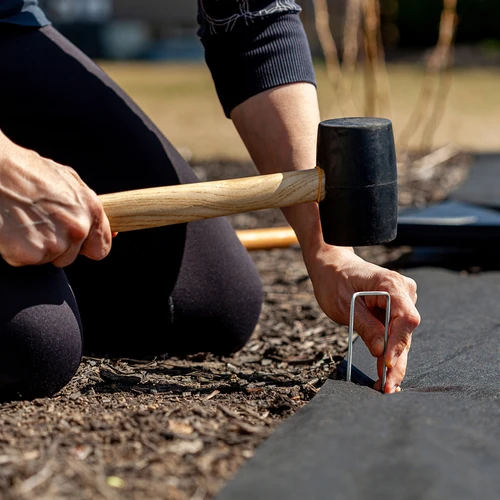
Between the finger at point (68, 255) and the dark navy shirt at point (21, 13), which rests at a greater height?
the dark navy shirt at point (21, 13)

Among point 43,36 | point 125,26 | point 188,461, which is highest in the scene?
point 43,36

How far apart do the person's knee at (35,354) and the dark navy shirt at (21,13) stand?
34.6 inches

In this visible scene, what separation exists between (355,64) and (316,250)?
426 inches

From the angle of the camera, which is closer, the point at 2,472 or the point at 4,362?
the point at 2,472

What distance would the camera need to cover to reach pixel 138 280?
2.35 m

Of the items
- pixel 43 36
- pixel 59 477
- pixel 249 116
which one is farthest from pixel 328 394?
pixel 43 36

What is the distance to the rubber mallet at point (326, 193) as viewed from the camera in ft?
5.83

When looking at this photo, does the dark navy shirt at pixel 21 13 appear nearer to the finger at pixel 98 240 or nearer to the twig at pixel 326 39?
the finger at pixel 98 240

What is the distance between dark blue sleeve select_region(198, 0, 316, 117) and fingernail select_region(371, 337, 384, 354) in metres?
0.76

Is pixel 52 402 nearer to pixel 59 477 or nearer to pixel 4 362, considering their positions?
pixel 4 362

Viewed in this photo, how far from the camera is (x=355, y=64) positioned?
40.5 ft

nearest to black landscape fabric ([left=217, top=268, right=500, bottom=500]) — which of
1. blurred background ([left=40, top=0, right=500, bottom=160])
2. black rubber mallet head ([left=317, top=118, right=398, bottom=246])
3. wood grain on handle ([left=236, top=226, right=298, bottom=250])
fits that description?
black rubber mallet head ([left=317, top=118, right=398, bottom=246])

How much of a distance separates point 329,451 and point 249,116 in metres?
1.12

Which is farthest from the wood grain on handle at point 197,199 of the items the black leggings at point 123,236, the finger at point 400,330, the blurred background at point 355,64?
the blurred background at point 355,64
